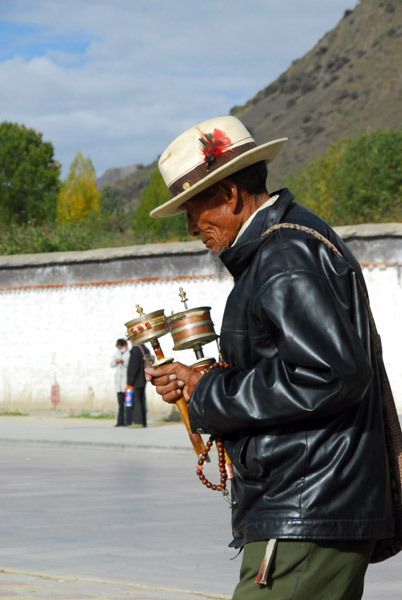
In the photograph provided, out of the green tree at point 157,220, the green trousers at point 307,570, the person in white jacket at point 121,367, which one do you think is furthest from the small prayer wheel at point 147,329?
the green tree at point 157,220

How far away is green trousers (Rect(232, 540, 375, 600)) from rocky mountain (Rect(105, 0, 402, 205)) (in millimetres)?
85315

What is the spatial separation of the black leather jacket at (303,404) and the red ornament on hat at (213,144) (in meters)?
0.36

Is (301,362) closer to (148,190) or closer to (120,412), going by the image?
(120,412)

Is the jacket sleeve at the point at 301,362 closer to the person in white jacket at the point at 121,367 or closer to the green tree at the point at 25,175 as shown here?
the person in white jacket at the point at 121,367

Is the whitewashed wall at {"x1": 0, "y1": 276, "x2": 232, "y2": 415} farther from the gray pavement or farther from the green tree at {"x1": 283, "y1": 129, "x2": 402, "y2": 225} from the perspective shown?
the green tree at {"x1": 283, "y1": 129, "x2": 402, "y2": 225}

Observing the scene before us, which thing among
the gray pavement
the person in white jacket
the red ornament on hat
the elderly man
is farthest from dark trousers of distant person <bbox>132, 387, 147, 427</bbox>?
the elderly man

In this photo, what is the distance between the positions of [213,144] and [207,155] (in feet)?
0.14

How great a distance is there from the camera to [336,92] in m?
103

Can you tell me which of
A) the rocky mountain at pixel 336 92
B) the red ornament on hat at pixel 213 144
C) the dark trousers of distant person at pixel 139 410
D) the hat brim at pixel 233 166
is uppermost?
the rocky mountain at pixel 336 92

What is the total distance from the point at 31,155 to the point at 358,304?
68424 mm

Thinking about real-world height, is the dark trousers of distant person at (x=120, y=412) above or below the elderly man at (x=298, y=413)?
below

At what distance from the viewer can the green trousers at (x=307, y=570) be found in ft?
10.4

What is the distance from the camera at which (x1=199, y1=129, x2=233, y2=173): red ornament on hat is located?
3568mm

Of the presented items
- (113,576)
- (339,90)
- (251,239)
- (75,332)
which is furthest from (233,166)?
(339,90)
